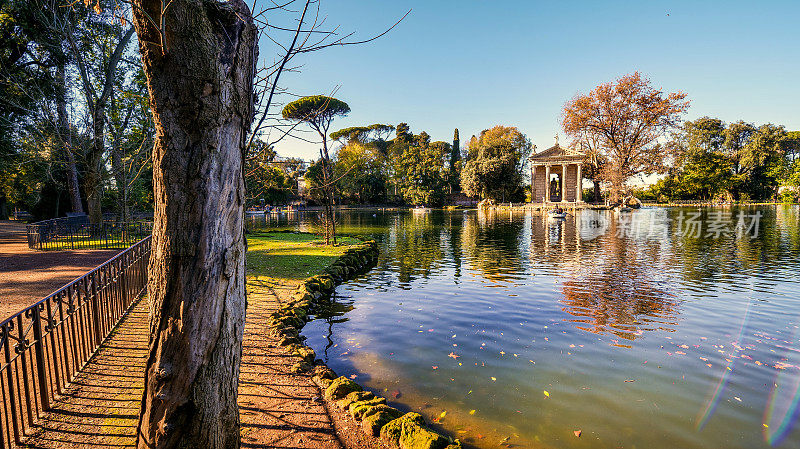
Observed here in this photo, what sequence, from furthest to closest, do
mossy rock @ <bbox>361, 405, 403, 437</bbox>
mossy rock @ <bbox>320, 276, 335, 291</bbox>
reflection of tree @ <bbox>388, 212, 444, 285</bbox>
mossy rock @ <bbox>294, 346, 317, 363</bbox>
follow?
reflection of tree @ <bbox>388, 212, 444, 285</bbox> < mossy rock @ <bbox>320, 276, 335, 291</bbox> < mossy rock @ <bbox>294, 346, 317, 363</bbox> < mossy rock @ <bbox>361, 405, 403, 437</bbox>

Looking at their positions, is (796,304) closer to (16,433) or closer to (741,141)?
(16,433)

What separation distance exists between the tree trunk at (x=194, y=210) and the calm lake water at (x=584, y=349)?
2917 mm

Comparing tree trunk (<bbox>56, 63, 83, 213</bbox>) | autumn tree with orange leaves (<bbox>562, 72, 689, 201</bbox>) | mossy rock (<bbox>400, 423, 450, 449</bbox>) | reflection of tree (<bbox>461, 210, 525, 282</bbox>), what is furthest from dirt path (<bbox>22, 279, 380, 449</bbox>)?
autumn tree with orange leaves (<bbox>562, 72, 689, 201</bbox>)

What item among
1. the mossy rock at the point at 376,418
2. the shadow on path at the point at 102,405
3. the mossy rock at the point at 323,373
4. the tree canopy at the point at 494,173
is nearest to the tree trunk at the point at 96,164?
the shadow on path at the point at 102,405

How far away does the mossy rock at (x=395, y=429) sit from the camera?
3631 millimetres

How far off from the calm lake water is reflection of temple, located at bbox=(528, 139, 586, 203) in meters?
45.2

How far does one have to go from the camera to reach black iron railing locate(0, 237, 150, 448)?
3.13m

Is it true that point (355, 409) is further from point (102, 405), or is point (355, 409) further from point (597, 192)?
point (597, 192)

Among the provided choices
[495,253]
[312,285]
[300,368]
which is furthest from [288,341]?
[495,253]

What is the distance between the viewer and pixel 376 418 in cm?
384

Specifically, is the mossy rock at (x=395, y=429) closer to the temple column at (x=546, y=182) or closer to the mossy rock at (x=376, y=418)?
the mossy rock at (x=376, y=418)

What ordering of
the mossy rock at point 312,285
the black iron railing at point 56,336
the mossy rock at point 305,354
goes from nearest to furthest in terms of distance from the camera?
the black iron railing at point 56,336
the mossy rock at point 305,354
the mossy rock at point 312,285

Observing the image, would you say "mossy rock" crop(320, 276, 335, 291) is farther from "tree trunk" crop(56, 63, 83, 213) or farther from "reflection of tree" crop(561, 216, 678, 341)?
"tree trunk" crop(56, 63, 83, 213)

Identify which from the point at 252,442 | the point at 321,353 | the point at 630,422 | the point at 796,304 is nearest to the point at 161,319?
the point at 252,442
